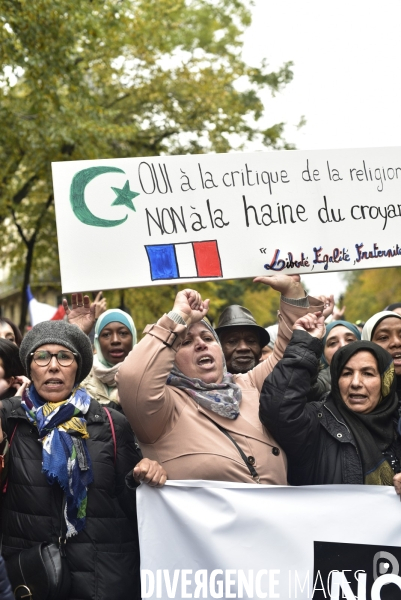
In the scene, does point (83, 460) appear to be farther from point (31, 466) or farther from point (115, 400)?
point (115, 400)

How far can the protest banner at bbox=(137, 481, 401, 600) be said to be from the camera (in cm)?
396

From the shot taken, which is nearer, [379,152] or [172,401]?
[172,401]

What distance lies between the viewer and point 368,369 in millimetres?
→ 4352

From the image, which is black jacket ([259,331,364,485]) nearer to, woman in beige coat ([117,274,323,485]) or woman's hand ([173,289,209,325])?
woman in beige coat ([117,274,323,485])

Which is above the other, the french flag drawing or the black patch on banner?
the french flag drawing

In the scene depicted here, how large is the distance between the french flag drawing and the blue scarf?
75cm

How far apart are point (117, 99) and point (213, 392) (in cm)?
1587

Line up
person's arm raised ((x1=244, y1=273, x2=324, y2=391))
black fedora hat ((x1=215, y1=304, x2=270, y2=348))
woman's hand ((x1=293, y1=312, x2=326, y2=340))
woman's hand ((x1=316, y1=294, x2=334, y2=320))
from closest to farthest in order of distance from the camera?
woman's hand ((x1=293, y1=312, x2=326, y2=340))
person's arm raised ((x1=244, y1=273, x2=324, y2=391))
woman's hand ((x1=316, y1=294, x2=334, y2=320))
black fedora hat ((x1=215, y1=304, x2=270, y2=348))

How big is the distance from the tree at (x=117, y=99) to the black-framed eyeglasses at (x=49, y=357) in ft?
26.9

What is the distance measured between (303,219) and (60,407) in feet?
5.15

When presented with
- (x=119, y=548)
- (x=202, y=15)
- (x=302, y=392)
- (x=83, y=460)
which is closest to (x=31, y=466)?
(x=83, y=460)

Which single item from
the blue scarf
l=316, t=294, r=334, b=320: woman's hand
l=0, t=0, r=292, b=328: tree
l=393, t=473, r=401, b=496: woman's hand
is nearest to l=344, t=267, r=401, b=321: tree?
l=0, t=0, r=292, b=328: tree

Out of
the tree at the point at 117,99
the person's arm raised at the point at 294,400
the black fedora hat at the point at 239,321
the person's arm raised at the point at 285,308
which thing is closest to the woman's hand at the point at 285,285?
the person's arm raised at the point at 285,308

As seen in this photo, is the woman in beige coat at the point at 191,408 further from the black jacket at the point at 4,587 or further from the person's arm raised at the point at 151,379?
the black jacket at the point at 4,587
